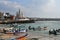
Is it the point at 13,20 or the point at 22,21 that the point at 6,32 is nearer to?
the point at 13,20

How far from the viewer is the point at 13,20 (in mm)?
31156

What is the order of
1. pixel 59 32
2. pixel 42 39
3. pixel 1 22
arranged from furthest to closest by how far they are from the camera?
pixel 1 22 → pixel 59 32 → pixel 42 39

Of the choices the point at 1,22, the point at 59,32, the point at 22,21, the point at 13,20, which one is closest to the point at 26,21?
the point at 22,21

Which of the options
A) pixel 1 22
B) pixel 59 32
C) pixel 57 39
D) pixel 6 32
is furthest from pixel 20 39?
pixel 1 22

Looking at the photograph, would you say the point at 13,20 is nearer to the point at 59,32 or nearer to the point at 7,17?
the point at 7,17

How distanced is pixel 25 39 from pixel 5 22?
20547 mm

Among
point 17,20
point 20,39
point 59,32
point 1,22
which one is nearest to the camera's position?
point 20,39

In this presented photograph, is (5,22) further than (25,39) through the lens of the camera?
Yes

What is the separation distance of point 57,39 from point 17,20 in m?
20.8

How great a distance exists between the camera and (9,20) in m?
30.9

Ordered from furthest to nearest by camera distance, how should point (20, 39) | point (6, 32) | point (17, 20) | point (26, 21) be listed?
point (26, 21) < point (17, 20) < point (6, 32) < point (20, 39)

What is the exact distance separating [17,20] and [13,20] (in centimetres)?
93

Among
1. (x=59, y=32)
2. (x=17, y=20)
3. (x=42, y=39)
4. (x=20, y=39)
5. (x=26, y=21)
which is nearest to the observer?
(x=20, y=39)

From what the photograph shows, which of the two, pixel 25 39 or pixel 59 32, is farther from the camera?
pixel 59 32
